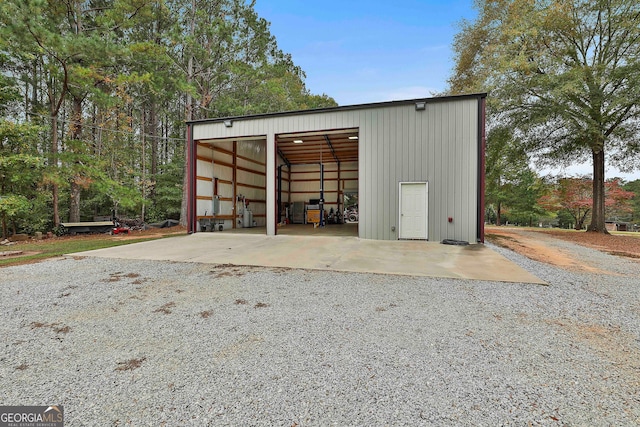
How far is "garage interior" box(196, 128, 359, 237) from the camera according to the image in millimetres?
11102

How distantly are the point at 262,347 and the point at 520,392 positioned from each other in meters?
1.80

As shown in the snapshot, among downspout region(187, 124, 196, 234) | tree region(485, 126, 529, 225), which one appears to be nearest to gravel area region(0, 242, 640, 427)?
downspout region(187, 124, 196, 234)

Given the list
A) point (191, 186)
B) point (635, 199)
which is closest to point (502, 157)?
point (191, 186)

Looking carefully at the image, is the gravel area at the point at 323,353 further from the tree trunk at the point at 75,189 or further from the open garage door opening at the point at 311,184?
the open garage door opening at the point at 311,184

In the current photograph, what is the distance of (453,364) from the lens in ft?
6.45

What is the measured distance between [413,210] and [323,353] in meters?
6.80

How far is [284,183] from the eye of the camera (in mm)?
17141

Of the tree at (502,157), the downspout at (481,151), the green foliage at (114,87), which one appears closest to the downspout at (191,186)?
the green foliage at (114,87)

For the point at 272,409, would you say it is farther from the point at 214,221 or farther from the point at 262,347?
the point at 214,221

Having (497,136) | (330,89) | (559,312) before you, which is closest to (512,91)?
(497,136)

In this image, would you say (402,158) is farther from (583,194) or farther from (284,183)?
(583,194)

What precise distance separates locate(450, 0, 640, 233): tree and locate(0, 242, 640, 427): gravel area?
10.2m

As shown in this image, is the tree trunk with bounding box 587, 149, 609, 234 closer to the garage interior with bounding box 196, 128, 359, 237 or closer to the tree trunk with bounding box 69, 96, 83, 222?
the garage interior with bounding box 196, 128, 359, 237

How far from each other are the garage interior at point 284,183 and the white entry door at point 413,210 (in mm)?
2490
